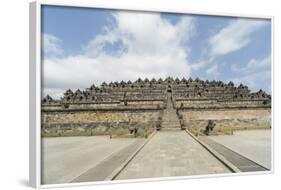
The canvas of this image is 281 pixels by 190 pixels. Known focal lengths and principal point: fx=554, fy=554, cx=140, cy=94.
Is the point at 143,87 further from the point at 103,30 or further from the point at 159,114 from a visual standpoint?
the point at 103,30

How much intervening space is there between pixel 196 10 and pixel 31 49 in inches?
99.6

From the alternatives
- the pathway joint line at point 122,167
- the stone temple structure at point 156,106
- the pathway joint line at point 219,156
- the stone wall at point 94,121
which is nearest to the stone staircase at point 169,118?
the stone temple structure at point 156,106

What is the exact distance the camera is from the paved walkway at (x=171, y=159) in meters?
7.82

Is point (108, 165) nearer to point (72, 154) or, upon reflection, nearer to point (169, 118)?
point (72, 154)

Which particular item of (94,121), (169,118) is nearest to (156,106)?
(169,118)

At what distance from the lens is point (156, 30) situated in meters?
8.00

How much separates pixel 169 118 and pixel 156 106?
268 mm

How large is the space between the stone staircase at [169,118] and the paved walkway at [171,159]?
8cm

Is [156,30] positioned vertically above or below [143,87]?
above

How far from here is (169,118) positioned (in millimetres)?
8172

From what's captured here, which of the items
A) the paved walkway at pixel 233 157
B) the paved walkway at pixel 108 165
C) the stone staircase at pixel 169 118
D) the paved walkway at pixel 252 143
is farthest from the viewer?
the paved walkway at pixel 252 143

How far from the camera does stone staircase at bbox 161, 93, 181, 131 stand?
26.8ft

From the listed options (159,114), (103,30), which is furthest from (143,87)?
(103,30)

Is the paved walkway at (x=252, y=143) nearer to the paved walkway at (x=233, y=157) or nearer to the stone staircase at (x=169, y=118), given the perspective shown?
the paved walkway at (x=233, y=157)
